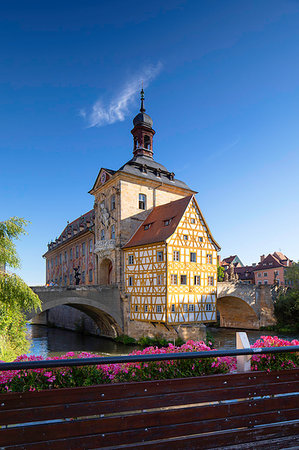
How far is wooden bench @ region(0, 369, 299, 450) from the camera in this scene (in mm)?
Answer: 2299

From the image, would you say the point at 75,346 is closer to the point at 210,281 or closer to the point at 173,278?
the point at 173,278

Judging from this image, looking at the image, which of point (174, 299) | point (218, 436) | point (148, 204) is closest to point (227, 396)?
point (218, 436)

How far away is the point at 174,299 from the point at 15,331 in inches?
477

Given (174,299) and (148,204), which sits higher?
(148,204)

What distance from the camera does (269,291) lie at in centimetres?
3472

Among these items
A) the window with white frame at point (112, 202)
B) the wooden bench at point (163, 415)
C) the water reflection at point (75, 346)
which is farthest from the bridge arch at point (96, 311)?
the wooden bench at point (163, 415)

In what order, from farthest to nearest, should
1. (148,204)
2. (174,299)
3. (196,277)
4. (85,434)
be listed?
(148,204)
(196,277)
(174,299)
(85,434)

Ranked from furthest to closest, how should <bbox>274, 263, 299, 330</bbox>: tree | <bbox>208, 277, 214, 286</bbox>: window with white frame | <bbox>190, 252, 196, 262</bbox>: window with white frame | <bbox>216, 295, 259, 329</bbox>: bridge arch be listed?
<bbox>216, 295, 259, 329</bbox>: bridge arch, <bbox>274, 263, 299, 330</bbox>: tree, <bbox>208, 277, 214, 286</bbox>: window with white frame, <bbox>190, 252, 196, 262</bbox>: window with white frame

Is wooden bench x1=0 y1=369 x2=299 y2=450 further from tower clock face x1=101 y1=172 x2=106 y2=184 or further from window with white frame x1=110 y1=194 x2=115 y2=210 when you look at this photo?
tower clock face x1=101 y1=172 x2=106 y2=184

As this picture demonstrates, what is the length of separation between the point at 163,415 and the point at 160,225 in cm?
2326

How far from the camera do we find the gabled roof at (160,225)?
24.4 metres

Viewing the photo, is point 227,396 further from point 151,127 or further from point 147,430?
point 151,127

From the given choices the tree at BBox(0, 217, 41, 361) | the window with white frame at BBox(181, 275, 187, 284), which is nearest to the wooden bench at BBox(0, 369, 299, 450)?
the tree at BBox(0, 217, 41, 361)

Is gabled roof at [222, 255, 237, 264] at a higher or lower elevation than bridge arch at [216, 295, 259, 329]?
higher
